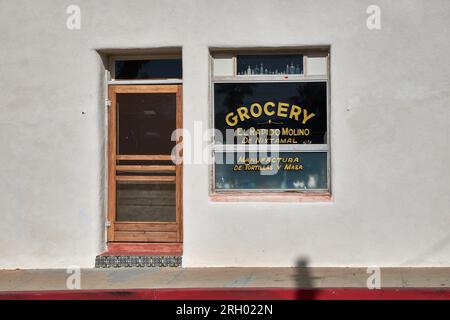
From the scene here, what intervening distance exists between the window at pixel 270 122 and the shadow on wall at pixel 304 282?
944 mm

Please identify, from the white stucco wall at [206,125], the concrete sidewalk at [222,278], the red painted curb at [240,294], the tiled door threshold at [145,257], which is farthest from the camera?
the tiled door threshold at [145,257]

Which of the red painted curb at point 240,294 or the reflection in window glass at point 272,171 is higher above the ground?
the reflection in window glass at point 272,171

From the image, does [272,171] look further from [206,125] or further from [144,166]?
[144,166]

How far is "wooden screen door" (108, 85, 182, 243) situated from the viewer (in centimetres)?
955

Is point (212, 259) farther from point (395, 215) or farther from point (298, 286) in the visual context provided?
point (395, 215)

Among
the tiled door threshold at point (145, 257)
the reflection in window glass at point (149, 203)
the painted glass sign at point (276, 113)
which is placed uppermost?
the painted glass sign at point (276, 113)

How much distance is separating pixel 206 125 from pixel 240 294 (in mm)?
2572

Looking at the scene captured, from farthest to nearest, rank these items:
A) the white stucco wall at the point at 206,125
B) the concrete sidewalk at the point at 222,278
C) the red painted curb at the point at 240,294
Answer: the white stucco wall at the point at 206,125
the concrete sidewalk at the point at 222,278
the red painted curb at the point at 240,294

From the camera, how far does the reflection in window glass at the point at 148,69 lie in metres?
9.62

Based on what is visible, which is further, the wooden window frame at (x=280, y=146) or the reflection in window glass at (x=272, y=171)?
the reflection in window glass at (x=272, y=171)

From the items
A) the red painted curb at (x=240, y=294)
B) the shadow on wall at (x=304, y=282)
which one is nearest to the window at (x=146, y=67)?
the shadow on wall at (x=304, y=282)

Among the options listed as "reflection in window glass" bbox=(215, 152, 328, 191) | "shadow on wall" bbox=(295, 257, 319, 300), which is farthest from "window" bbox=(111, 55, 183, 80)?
"shadow on wall" bbox=(295, 257, 319, 300)

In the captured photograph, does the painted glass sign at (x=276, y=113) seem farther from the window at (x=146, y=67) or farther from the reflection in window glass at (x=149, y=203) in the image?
the reflection in window glass at (x=149, y=203)

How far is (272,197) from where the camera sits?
9.25m
